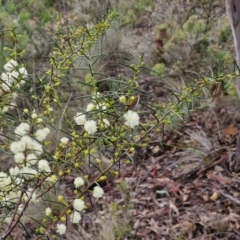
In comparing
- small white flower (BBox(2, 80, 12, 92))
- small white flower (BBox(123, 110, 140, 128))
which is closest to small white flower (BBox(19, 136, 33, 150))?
small white flower (BBox(2, 80, 12, 92))

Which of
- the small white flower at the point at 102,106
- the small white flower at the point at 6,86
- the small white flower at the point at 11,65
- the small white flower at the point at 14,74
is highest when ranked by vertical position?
the small white flower at the point at 11,65

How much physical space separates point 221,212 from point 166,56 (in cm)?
216

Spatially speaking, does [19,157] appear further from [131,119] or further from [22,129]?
[131,119]

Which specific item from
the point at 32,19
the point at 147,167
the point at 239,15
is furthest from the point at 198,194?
the point at 32,19

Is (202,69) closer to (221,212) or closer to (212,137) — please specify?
(212,137)

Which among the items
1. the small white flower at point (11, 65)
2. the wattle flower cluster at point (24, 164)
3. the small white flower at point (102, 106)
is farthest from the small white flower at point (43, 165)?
the small white flower at point (11, 65)

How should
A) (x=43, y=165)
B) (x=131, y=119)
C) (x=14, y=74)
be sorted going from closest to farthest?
(x=131, y=119), (x=43, y=165), (x=14, y=74)

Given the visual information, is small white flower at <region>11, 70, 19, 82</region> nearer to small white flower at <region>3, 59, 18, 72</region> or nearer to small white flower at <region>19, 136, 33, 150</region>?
small white flower at <region>3, 59, 18, 72</region>

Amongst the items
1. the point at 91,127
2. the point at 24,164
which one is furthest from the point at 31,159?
the point at 91,127

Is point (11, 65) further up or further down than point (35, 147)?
further up

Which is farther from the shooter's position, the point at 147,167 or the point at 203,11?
the point at 203,11

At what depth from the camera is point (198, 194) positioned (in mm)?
2953

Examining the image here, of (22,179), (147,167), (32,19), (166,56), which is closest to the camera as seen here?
(22,179)

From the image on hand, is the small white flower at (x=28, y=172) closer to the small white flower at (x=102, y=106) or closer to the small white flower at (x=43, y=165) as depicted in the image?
the small white flower at (x=43, y=165)
